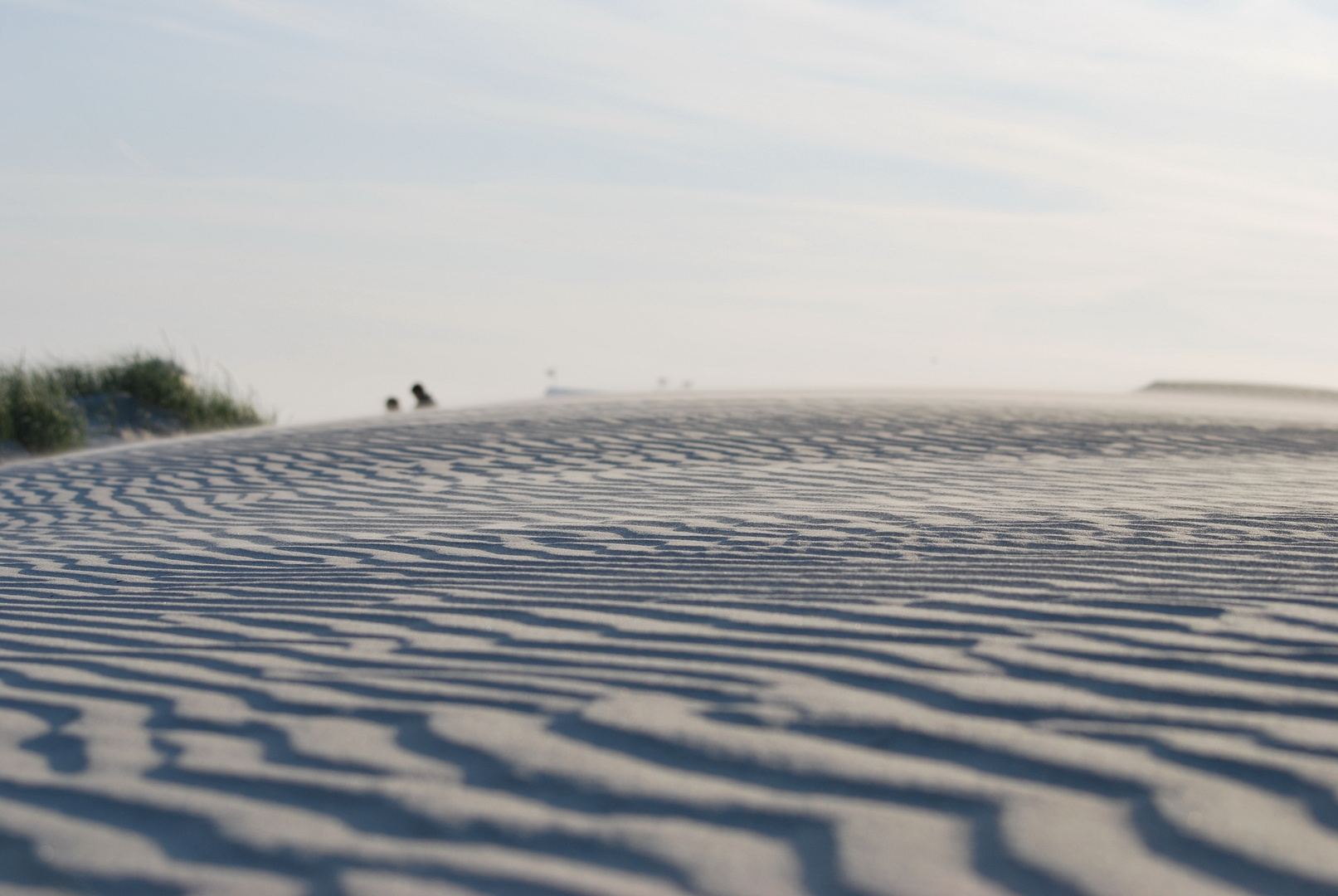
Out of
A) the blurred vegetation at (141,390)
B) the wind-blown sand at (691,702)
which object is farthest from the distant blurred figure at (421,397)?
the wind-blown sand at (691,702)

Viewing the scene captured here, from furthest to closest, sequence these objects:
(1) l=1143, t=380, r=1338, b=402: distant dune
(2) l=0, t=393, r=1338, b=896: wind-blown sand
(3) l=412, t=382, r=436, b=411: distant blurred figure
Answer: (1) l=1143, t=380, r=1338, b=402: distant dune, (3) l=412, t=382, r=436, b=411: distant blurred figure, (2) l=0, t=393, r=1338, b=896: wind-blown sand

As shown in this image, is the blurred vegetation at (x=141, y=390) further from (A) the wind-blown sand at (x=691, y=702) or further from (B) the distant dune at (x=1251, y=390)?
(B) the distant dune at (x=1251, y=390)

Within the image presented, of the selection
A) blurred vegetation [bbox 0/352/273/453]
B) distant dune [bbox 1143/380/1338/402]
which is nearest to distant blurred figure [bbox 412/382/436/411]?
blurred vegetation [bbox 0/352/273/453]

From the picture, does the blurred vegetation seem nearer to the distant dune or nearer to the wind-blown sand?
the wind-blown sand

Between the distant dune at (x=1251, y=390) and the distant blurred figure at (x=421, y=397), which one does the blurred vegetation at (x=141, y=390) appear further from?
the distant dune at (x=1251, y=390)

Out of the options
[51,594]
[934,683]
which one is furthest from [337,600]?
[934,683]

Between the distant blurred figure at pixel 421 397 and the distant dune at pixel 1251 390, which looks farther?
the distant dune at pixel 1251 390

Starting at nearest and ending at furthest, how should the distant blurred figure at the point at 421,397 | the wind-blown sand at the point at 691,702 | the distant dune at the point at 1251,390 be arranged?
the wind-blown sand at the point at 691,702 < the distant blurred figure at the point at 421,397 < the distant dune at the point at 1251,390

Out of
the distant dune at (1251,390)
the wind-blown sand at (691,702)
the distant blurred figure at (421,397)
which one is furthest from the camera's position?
the distant dune at (1251,390)

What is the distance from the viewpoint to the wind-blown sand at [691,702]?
199cm

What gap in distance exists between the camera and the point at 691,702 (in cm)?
266

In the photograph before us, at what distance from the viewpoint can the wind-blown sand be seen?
1987mm

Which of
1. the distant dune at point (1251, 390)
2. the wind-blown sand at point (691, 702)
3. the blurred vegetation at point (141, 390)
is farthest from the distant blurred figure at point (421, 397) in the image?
the distant dune at point (1251, 390)

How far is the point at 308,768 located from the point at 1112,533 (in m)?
3.28
